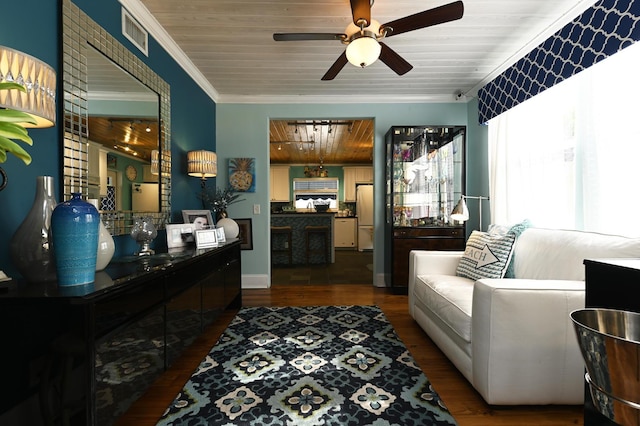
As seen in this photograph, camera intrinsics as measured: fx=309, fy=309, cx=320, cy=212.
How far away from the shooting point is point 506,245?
2355 millimetres

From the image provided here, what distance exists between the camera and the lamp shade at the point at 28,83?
970mm

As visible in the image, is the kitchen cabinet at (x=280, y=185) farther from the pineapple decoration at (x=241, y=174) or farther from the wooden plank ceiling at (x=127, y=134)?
the wooden plank ceiling at (x=127, y=134)

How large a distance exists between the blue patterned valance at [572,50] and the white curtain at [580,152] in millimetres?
89

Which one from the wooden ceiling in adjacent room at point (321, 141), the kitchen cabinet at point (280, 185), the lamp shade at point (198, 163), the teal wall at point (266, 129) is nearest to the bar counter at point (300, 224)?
the wooden ceiling in adjacent room at point (321, 141)

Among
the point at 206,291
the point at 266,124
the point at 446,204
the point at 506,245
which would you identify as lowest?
the point at 206,291

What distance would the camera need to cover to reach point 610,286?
3.67 feet

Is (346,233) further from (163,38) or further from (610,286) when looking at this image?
(610,286)

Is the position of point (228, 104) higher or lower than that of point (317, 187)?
higher

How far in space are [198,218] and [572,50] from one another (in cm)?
338

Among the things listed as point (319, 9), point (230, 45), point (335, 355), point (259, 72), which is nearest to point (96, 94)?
point (230, 45)

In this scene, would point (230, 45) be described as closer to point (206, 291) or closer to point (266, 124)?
point (266, 124)

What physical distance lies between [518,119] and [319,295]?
2.86 metres

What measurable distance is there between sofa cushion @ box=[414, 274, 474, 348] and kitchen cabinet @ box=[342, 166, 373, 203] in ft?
21.5

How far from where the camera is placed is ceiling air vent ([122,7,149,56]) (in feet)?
7.16
